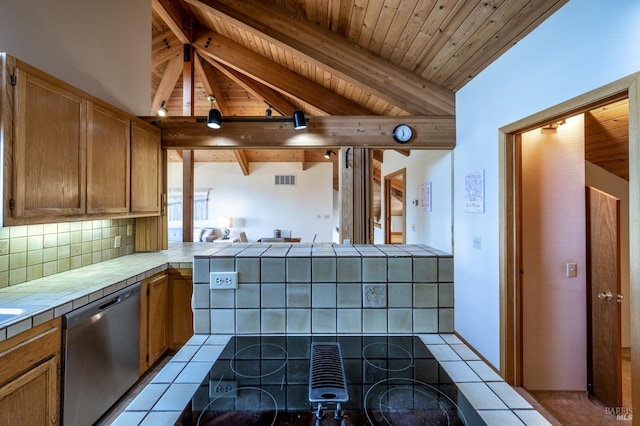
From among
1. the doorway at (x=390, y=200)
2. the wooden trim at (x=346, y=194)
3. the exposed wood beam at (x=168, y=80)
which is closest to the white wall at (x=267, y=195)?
the doorway at (x=390, y=200)

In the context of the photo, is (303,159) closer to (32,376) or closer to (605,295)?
(605,295)

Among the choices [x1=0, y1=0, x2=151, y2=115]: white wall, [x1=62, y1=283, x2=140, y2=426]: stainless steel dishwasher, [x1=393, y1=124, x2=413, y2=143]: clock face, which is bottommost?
[x1=62, y1=283, x2=140, y2=426]: stainless steel dishwasher

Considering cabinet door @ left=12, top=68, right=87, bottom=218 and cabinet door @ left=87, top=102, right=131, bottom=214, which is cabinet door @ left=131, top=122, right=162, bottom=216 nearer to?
cabinet door @ left=87, top=102, right=131, bottom=214

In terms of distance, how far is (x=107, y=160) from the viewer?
7.25ft

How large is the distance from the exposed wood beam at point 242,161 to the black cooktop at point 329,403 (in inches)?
252

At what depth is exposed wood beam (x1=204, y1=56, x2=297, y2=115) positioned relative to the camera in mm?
4658

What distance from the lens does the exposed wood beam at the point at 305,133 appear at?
9.89 ft

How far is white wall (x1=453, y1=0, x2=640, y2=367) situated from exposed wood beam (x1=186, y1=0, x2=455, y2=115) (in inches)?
29.1

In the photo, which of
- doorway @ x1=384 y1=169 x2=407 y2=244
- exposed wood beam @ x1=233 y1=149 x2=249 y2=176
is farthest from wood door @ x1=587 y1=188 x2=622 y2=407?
exposed wood beam @ x1=233 y1=149 x2=249 y2=176

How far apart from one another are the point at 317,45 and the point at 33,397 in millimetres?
3200

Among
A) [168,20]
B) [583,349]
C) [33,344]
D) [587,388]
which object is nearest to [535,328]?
[583,349]

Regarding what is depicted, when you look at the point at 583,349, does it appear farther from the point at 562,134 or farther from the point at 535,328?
the point at 562,134

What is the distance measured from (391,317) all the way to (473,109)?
7.66ft

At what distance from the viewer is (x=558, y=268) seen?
7.17ft
